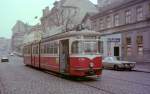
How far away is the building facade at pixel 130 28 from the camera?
42.9 m

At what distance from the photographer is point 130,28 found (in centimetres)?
4672

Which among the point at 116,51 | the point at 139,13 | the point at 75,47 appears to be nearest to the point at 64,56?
the point at 75,47

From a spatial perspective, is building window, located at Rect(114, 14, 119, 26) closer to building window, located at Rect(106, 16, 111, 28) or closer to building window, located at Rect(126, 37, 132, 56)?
building window, located at Rect(106, 16, 111, 28)

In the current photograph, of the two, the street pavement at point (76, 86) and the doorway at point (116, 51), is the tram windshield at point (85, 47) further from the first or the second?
the doorway at point (116, 51)

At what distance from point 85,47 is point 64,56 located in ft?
7.60

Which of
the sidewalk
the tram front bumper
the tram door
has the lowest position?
the sidewalk

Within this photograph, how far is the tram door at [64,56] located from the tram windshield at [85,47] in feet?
3.70

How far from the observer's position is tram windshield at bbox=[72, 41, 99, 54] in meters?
21.3

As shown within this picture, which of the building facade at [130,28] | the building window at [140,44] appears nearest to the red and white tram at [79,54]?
the building facade at [130,28]

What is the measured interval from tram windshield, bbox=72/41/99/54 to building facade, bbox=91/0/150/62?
62.1ft

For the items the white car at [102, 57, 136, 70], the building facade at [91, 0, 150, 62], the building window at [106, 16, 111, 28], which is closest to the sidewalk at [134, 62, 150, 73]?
the white car at [102, 57, 136, 70]

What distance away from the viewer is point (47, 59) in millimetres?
27953

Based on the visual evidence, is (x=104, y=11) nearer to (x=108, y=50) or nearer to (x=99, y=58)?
(x=108, y=50)

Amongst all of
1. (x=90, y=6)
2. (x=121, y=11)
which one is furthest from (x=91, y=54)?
(x=90, y=6)
